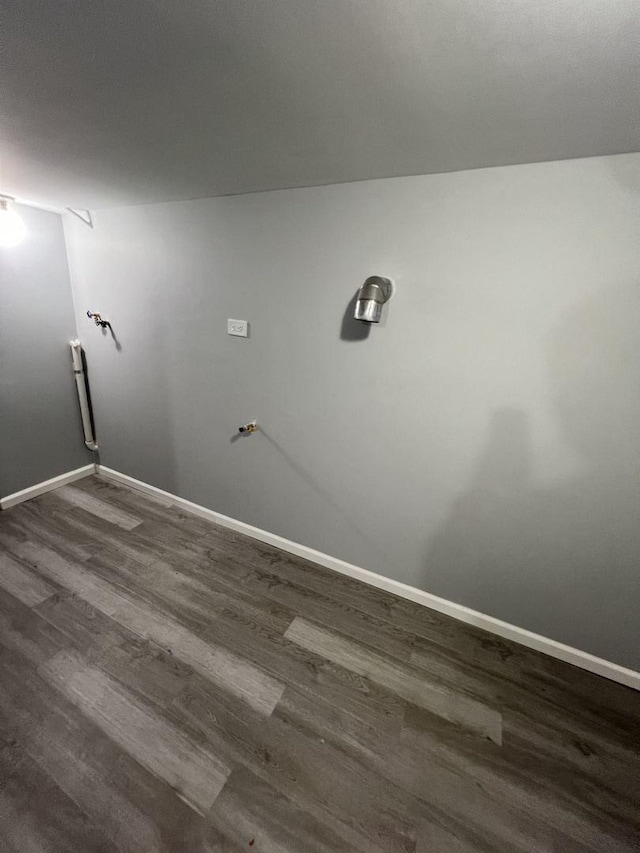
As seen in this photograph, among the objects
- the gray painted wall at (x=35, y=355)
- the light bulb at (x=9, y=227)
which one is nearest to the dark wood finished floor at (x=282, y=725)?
the gray painted wall at (x=35, y=355)

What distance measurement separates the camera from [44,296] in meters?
2.43

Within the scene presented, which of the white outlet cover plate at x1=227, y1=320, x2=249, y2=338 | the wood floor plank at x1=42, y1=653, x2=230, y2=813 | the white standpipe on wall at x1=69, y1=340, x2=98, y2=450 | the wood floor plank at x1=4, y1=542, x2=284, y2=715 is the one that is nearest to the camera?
the wood floor plank at x1=42, y1=653, x2=230, y2=813

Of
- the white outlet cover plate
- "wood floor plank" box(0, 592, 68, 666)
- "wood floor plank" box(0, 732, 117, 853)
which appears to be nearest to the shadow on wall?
the white outlet cover plate

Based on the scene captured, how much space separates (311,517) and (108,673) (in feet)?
3.97

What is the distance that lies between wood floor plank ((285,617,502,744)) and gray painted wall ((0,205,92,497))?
2481mm

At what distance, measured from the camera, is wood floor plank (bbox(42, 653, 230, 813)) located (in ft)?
3.63

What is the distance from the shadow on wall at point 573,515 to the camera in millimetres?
1266

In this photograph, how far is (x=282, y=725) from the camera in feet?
4.18

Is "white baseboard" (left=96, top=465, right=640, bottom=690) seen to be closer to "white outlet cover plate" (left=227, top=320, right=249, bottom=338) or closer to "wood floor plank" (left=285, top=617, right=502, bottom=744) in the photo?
"wood floor plank" (left=285, top=617, right=502, bottom=744)

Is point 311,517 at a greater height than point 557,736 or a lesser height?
greater

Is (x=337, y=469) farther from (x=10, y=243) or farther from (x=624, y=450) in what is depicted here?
(x=10, y=243)

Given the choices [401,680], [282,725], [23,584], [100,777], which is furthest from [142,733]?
[23,584]

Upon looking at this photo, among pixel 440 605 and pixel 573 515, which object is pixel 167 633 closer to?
pixel 440 605

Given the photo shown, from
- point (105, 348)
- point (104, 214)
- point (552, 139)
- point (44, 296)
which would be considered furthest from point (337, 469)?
point (44, 296)
